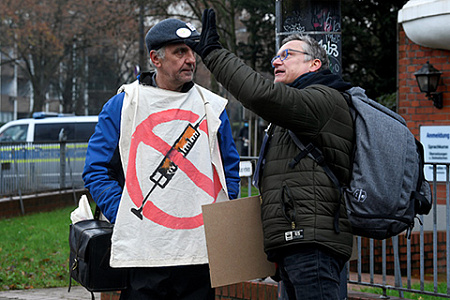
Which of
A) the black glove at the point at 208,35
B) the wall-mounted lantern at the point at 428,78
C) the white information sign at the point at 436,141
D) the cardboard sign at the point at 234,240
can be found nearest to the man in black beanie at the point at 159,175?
the cardboard sign at the point at 234,240

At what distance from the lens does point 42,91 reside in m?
41.2

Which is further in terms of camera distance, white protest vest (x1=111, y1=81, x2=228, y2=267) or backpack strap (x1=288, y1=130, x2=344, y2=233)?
white protest vest (x1=111, y1=81, x2=228, y2=267)

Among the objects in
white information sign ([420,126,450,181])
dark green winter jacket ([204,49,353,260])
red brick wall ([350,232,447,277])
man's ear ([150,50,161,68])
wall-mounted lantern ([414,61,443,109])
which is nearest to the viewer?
dark green winter jacket ([204,49,353,260])

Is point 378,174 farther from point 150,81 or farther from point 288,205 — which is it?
point 150,81

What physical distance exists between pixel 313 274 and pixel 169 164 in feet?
2.93

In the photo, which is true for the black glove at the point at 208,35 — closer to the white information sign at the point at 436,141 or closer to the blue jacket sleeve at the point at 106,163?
the blue jacket sleeve at the point at 106,163

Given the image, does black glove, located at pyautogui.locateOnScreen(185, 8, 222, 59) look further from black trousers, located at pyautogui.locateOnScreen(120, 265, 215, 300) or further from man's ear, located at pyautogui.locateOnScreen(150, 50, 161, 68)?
black trousers, located at pyautogui.locateOnScreen(120, 265, 215, 300)

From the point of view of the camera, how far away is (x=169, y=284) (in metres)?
3.45

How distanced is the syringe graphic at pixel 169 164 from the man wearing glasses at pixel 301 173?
1.69 feet

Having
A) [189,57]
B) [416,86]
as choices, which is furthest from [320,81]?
[416,86]

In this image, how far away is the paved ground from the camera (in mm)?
7339

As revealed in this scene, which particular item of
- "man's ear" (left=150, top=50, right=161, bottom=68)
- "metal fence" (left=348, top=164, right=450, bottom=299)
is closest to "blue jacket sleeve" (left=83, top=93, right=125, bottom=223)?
"man's ear" (left=150, top=50, right=161, bottom=68)

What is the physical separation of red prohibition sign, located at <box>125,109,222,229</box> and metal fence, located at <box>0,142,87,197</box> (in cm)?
1094

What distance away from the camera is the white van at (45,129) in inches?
841
